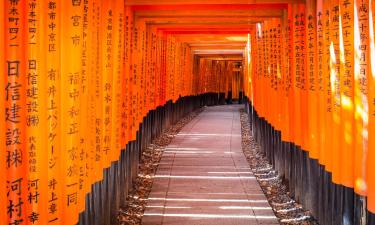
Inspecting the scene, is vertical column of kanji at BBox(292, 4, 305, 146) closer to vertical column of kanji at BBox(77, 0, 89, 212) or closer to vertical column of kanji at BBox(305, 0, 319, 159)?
vertical column of kanji at BBox(305, 0, 319, 159)

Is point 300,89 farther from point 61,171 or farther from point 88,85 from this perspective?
point 61,171

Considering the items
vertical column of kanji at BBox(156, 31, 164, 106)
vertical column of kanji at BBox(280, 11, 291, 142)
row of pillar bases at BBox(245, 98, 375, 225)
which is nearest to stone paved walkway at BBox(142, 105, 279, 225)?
row of pillar bases at BBox(245, 98, 375, 225)

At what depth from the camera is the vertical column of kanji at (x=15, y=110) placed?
3.81m

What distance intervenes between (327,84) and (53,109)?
4088 millimetres

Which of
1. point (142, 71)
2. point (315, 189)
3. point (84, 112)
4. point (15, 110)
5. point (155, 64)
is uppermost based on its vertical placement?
point (155, 64)

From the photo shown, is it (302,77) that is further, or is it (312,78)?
(302,77)

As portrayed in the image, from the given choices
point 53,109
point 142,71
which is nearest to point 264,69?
point 142,71

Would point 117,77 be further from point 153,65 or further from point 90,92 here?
point 153,65

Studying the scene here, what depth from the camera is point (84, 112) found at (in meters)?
5.89

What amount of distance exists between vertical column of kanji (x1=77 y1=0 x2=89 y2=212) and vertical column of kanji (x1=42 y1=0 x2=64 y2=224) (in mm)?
787

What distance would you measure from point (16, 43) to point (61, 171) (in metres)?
1.49

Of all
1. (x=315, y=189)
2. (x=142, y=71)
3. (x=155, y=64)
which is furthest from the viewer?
(x=155, y=64)

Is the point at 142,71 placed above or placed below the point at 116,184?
above

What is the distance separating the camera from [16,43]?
12.6 feet
